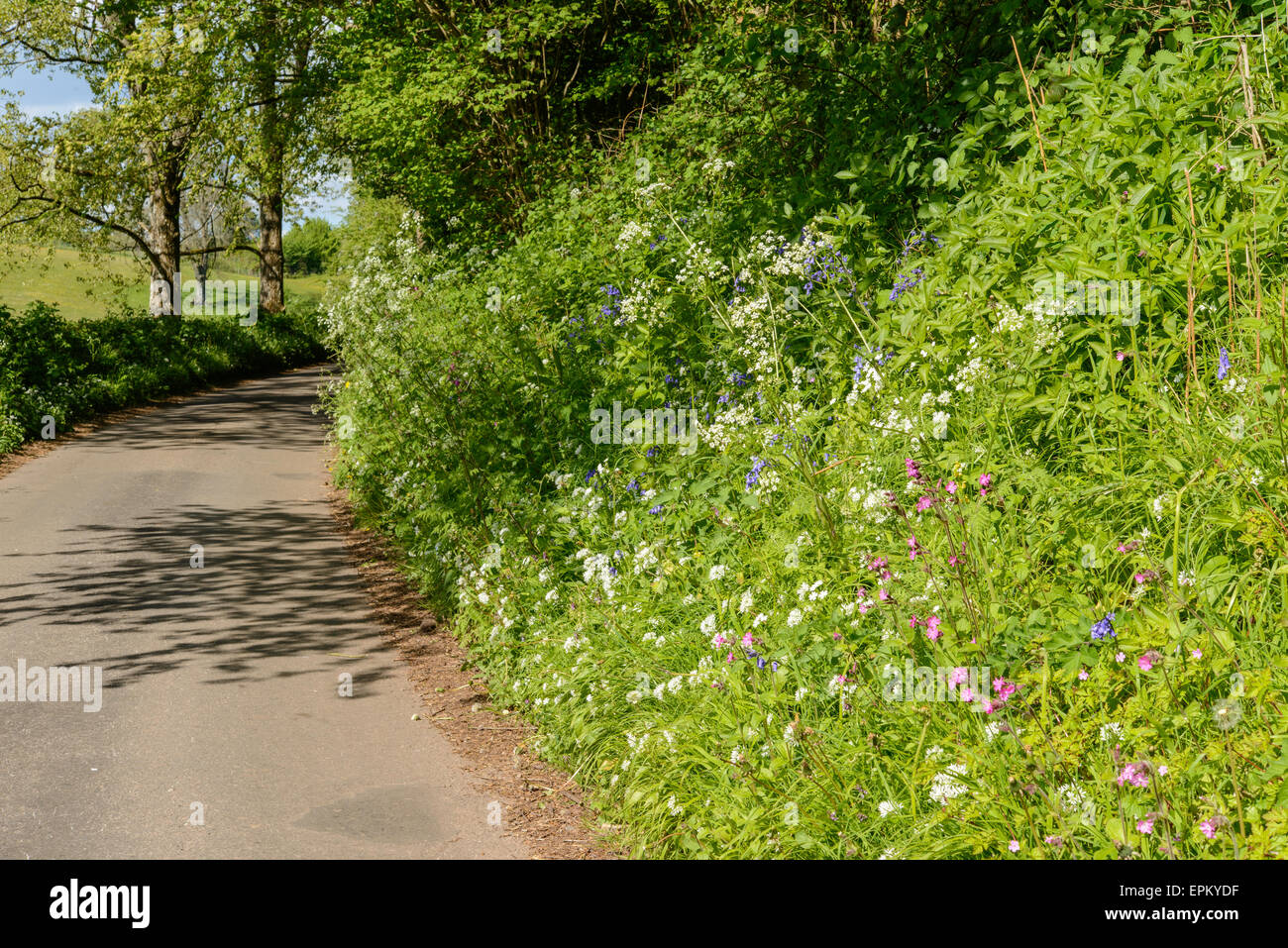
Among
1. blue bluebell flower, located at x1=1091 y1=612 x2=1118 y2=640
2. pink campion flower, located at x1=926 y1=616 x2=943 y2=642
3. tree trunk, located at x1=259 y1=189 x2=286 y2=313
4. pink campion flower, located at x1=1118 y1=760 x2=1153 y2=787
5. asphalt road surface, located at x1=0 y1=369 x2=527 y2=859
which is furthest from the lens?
tree trunk, located at x1=259 y1=189 x2=286 y2=313

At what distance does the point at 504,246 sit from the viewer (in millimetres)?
15641

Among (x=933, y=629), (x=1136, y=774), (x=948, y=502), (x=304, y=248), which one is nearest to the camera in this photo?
(x=1136, y=774)

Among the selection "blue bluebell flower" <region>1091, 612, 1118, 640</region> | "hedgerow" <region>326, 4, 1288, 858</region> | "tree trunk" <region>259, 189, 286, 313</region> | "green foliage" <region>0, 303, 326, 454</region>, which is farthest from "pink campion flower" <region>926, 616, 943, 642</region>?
"tree trunk" <region>259, 189, 286, 313</region>

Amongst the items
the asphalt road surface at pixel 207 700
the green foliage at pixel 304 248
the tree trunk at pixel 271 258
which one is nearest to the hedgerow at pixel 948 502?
the asphalt road surface at pixel 207 700

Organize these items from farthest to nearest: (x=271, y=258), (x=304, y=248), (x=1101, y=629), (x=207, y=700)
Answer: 1. (x=304, y=248)
2. (x=271, y=258)
3. (x=207, y=700)
4. (x=1101, y=629)

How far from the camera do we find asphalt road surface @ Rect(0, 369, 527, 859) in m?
4.80

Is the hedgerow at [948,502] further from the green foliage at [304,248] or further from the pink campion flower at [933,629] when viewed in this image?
the green foliage at [304,248]

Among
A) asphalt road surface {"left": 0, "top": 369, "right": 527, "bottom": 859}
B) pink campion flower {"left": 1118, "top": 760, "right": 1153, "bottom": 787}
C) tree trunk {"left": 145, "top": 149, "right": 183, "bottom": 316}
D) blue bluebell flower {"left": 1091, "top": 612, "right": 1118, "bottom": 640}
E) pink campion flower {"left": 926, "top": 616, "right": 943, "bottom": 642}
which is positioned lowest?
asphalt road surface {"left": 0, "top": 369, "right": 527, "bottom": 859}

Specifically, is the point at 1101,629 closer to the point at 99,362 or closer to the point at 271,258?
the point at 99,362

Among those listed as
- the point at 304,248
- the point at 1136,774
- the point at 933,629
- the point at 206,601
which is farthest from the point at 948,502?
the point at 304,248

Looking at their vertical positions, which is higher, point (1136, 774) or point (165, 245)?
point (165, 245)

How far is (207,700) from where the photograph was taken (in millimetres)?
6430

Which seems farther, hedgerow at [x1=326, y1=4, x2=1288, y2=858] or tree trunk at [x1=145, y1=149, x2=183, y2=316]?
tree trunk at [x1=145, y1=149, x2=183, y2=316]

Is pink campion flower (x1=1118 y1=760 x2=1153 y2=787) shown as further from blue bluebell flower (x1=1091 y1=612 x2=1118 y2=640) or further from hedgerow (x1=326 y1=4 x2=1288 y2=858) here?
blue bluebell flower (x1=1091 y1=612 x2=1118 y2=640)
